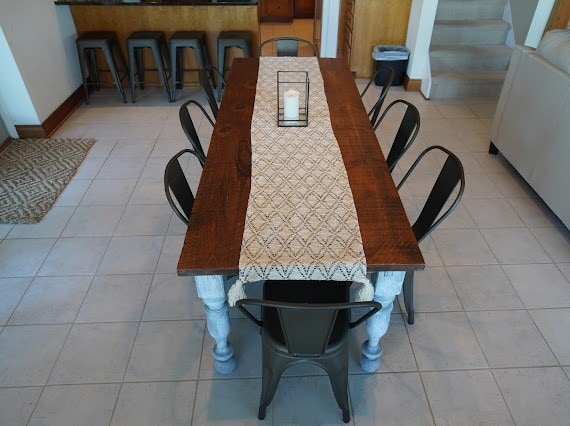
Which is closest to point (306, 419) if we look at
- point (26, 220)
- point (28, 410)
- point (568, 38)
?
point (28, 410)

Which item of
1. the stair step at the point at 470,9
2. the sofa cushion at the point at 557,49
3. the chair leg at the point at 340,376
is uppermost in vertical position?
the sofa cushion at the point at 557,49

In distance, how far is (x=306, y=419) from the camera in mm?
1599

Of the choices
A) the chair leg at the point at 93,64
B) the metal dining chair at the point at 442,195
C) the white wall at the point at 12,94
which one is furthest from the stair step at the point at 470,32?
the white wall at the point at 12,94

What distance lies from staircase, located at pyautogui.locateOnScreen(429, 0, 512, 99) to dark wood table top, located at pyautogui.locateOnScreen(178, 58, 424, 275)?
2314mm

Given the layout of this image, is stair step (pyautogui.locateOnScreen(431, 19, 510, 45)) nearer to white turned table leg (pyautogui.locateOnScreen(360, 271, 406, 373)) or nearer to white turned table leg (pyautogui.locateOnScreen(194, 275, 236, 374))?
white turned table leg (pyautogui.locateOnScreen(360, 271, 406, 373))

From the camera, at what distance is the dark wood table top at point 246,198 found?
1.27 meters

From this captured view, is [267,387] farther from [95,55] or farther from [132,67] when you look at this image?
[95,55]

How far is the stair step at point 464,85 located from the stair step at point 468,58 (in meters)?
0.14

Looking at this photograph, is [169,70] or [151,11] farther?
[169,70]

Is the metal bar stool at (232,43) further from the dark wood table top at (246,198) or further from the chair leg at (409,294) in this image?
the chair leg at (409,294)

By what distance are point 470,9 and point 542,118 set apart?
2646mm

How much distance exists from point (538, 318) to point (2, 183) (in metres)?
3.55

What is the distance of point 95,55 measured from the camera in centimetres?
418

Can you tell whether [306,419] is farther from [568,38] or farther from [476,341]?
[568,38]
